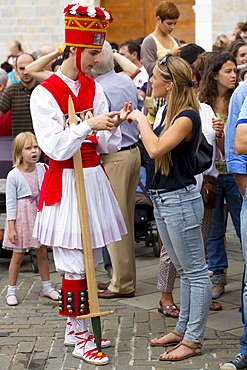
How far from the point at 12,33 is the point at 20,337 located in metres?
17.1

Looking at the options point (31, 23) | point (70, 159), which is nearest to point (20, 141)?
point (70, 159)

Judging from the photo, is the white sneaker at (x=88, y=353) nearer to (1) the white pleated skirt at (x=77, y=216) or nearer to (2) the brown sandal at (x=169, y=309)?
(1) the white pleated skirt at (x=77, y=216)

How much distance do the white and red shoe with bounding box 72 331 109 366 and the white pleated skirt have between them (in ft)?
2.03

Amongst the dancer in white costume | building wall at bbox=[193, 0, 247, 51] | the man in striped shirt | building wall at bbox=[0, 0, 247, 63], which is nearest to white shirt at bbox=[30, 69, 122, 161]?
the dancer in white costume

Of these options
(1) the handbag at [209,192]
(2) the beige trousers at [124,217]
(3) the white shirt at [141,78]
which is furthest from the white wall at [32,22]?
(1) the handbag at [209,192]

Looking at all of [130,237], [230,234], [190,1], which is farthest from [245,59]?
[190,1]

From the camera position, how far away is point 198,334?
14.9 feet

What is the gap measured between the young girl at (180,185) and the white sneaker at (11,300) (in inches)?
70.6

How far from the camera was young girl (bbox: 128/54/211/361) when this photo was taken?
14.3 feet

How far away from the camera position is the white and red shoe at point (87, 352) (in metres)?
4.54

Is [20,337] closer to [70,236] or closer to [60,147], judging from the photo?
[70,236]

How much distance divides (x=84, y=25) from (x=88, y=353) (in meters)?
2.10

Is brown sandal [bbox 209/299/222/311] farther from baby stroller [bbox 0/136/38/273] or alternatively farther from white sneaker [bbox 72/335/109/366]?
baby stroller [bbox 0/136/38/273]

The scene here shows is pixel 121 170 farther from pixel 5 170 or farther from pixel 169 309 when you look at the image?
pixel 5 170
